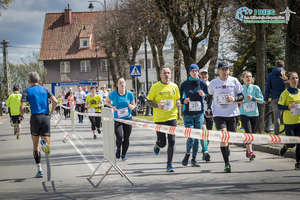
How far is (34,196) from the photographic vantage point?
6.34 meters

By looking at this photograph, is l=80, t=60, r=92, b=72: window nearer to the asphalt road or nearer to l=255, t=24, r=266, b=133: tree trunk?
l=255, t=24, r=266, b=133: tree trunk

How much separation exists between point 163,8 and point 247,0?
15.3ft

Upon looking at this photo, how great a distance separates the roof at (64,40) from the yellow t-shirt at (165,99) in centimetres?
5586

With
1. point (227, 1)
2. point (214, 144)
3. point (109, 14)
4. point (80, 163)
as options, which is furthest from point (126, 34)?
point (80, 163)

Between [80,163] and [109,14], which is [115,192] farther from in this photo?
[109,14]

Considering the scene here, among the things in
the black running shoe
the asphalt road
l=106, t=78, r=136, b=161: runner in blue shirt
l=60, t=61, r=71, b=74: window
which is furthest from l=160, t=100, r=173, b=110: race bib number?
l=60, t=61, r=71, b=74: window

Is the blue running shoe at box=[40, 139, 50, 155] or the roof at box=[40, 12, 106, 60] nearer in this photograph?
the blue running shoe at box=[40, 139, 50, 155]

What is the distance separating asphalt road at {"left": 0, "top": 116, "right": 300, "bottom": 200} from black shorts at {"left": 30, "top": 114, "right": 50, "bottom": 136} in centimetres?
83

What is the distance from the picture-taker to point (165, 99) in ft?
26.8

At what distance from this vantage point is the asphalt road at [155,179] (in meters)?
6.11

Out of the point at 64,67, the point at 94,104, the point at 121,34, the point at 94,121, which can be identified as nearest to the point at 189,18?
the point at 94,104

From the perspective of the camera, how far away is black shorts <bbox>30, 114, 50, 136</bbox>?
26.9 ft

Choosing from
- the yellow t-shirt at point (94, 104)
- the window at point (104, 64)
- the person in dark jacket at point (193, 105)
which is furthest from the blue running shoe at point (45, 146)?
the window at point (104, 64)

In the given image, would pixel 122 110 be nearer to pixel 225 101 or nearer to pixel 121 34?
pixel 225 101
